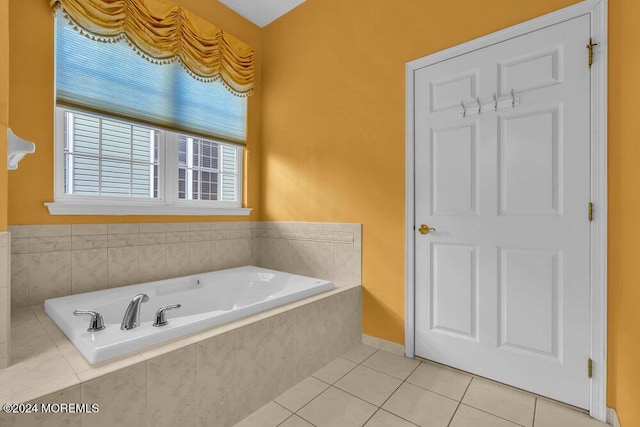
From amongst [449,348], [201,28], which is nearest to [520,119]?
[449,348]

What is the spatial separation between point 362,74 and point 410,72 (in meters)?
0.41

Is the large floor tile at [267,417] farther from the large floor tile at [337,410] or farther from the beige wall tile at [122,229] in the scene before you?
the beige wall tile at [122,229]

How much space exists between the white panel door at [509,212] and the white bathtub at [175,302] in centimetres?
91

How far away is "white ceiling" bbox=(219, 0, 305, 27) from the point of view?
2.74 metres

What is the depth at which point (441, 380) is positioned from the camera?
1854mm

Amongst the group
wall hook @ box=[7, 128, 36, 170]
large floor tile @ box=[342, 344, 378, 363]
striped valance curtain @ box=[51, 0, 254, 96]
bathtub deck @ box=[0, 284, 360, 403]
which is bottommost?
large floor tile @ box=[342, 344, 378, 363]

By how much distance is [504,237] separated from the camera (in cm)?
177

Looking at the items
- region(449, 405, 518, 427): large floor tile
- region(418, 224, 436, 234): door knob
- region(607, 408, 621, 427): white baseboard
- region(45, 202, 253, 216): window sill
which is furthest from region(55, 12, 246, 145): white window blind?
region(607, 408, 621, 427): white baseboard

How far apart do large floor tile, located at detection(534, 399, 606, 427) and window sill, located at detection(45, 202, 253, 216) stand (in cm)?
259

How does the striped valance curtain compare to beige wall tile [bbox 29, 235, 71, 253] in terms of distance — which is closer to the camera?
beige wall tile [bbox 29, 235, 71, 253]

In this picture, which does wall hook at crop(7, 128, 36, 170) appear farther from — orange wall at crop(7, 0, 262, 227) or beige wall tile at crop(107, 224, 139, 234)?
beige wall tile at crop(107, 224, 139, 234)

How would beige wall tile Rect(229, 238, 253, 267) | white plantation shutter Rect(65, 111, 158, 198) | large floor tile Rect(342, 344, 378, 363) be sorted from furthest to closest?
beige wall tile Rect(229, 238, 253, 267)
large floor tile Rect(342, 344, 378, 363)
white plantation shutter Rect(65, 111, 158, 198)

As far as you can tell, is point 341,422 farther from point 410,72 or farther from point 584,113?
point 410,72

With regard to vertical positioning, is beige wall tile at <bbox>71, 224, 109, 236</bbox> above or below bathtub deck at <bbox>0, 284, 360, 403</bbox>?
above
